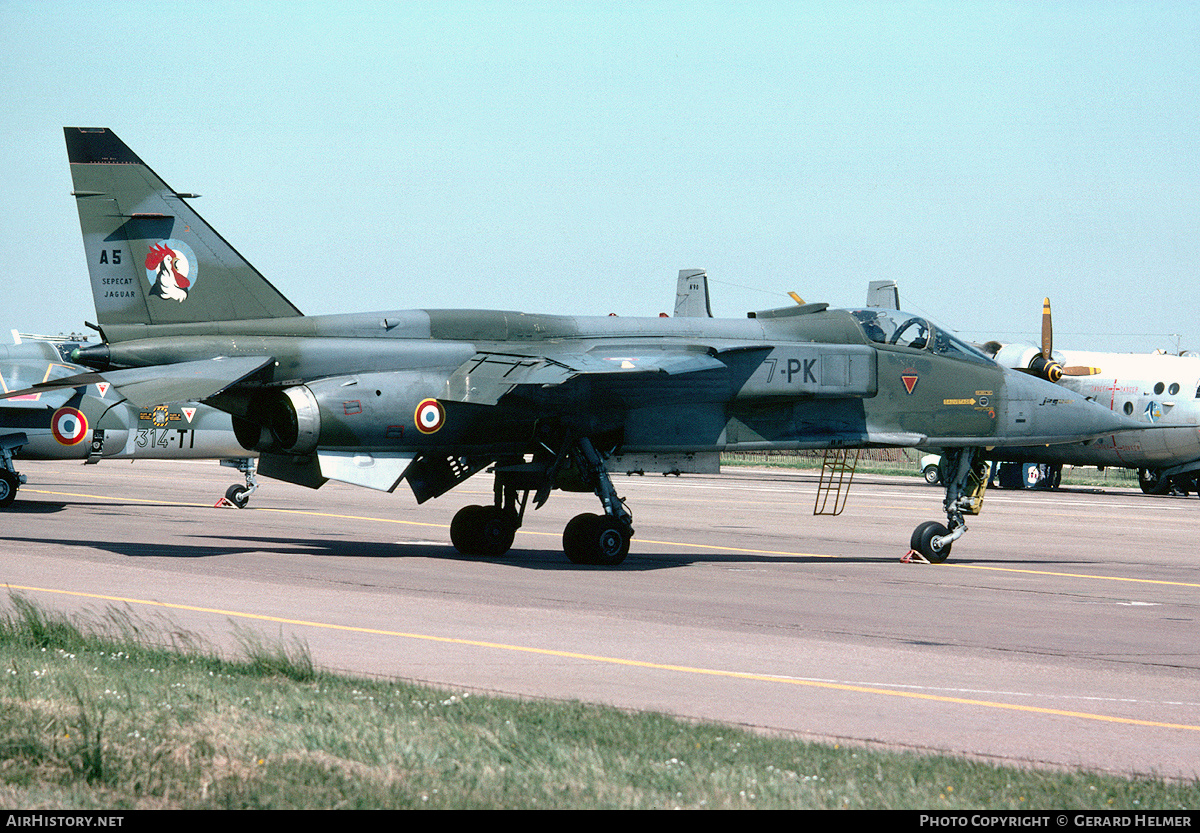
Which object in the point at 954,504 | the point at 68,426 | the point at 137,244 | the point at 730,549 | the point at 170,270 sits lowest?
the point at 730,549

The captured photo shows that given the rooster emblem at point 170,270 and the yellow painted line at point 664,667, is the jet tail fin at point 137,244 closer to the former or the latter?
the rooster emblem at point 170,270

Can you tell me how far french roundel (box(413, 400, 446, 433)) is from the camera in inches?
703

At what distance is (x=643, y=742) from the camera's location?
23.4 ft

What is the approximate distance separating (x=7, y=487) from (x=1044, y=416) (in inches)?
831

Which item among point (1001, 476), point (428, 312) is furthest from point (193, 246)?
A: point (1001, 476)

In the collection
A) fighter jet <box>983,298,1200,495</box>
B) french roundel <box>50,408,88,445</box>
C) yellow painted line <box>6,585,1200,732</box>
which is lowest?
fighter jet <box>983,298,1200,495</box>

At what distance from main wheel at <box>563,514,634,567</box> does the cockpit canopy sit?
500 cm

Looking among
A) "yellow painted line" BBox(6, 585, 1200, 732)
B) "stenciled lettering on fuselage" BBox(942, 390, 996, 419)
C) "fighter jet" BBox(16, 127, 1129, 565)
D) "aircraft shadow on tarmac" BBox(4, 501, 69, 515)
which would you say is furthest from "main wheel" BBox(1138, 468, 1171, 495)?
"yellow painted line" BBox(6, 585, 1200, 732)

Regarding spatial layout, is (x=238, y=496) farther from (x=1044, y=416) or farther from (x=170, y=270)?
(x=1044, y=416)

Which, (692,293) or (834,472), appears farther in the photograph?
(692,293)

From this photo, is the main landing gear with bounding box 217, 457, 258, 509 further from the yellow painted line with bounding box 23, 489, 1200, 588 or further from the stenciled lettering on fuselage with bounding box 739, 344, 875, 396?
the stenciled lettering on fuselage with bounding box 739, 344, 875, 396

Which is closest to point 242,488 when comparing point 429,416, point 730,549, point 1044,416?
point 730,549

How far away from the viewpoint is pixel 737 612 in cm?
1380

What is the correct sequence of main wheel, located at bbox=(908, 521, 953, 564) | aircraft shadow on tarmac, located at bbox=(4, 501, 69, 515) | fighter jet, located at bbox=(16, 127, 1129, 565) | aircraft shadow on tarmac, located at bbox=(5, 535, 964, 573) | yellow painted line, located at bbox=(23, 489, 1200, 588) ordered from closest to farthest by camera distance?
fighter jet, located at bbox=(16, 127, 1129, 565)
yellow painted line, located at bbox=(23, 489, 1200, 588)
aircraft shadow on tarmac, located at bbox=(5, 535, 964, 573)
main wheel, located at bbox=(908, 521, 953, 564)
aircraft shadow on tarmac, located at bbox=(4, 501, 69, 515)
